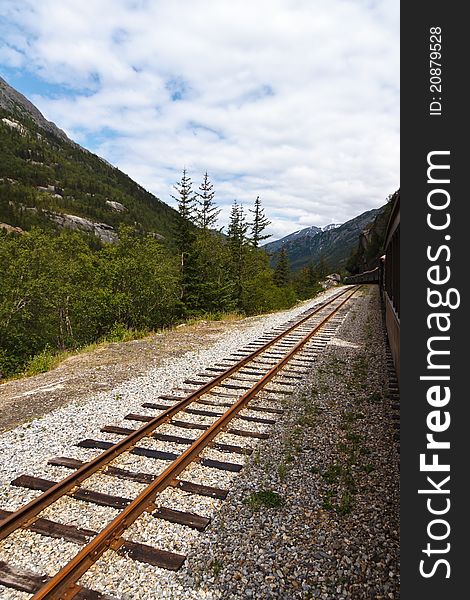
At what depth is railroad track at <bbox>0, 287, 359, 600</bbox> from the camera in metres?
3.33

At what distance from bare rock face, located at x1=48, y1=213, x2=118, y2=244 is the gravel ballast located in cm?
12720

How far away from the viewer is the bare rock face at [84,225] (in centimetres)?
13200

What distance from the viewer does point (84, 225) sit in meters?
142

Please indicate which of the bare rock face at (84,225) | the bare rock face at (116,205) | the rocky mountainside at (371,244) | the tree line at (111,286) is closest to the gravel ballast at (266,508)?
the tree line at (111,286)

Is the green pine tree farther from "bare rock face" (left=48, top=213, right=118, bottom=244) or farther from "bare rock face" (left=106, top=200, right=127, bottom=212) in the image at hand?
"bare rock face" (left=106, top=200, right=127, bottom=212)

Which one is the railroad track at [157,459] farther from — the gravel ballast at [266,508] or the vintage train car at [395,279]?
the vintage train car at [395,279]

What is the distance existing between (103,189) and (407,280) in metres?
204

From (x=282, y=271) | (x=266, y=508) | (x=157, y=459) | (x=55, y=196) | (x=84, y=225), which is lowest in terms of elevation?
(x=266, y=508)

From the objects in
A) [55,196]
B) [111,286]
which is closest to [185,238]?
[111,286]

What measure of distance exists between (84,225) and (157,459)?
151m

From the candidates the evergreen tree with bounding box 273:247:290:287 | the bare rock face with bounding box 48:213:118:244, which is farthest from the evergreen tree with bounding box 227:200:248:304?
the bare rock face with bounding box 48:213:118:244

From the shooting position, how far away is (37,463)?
511cm

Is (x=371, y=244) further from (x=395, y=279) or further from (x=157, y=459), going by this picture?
(x=157, y=459)

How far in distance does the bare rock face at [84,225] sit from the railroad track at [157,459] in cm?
12558
